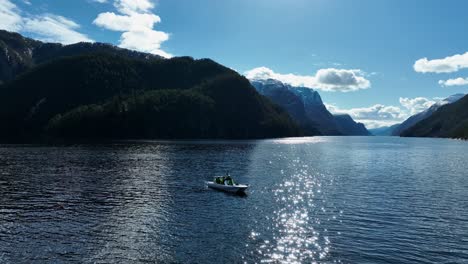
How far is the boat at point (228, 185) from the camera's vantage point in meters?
75.2

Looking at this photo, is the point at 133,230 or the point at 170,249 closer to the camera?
the point at 170,249

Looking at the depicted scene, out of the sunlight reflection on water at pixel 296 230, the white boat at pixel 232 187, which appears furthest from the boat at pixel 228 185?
the sunlight reflection on water at pixel 296 230

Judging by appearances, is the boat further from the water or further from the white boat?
the water

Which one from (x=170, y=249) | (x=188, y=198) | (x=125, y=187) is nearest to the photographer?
(x=170, y=249)

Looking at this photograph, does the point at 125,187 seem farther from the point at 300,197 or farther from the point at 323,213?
the point at 323,213

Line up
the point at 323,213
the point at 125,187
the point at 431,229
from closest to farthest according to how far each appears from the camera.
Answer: the point at 431,229, the point at 323,213, the point at 125,187

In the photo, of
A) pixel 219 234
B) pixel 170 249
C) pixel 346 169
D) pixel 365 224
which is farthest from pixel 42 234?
pixel 346 169

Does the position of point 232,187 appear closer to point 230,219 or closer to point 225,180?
point 225,180

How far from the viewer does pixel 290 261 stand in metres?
37.1

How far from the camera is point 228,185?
77.4m

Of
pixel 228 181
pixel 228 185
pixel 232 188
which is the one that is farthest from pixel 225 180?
pixel 232 188

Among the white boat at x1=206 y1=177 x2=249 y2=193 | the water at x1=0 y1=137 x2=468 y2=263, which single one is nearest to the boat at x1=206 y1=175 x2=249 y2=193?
the white boat at x1=206 y1=177 x2=249 y2=193

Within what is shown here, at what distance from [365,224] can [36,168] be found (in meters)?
95.5

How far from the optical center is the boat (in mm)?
75188
